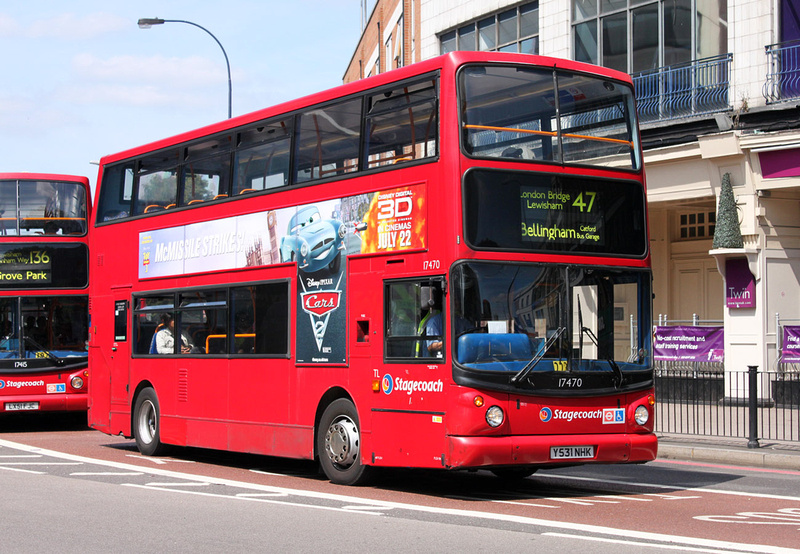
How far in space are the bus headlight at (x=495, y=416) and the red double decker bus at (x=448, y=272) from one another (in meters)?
0.01

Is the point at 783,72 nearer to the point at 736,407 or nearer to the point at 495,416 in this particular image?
the point at 736,407

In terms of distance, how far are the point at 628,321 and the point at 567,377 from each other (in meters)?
1.17

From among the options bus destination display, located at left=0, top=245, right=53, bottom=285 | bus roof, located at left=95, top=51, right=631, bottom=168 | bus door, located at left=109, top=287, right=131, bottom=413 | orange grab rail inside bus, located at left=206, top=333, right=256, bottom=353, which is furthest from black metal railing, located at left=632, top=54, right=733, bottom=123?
bus destination display, located at left=0, top=245, right=53, bottom=285

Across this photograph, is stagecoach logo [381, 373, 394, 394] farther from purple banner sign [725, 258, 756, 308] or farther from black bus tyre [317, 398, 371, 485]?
purple banner sign [725, 258, 756, 308]

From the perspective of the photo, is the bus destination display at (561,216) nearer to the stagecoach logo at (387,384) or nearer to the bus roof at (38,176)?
the stagecoach logo at (387,384)

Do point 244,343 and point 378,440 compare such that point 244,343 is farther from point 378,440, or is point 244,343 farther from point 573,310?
point 573,310

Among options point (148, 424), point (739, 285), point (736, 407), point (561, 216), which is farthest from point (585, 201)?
point (739, 285)

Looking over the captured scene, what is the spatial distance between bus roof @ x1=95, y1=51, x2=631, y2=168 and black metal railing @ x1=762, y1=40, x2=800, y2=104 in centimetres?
1033

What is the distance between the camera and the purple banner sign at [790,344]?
21.3m

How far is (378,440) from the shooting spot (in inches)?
445

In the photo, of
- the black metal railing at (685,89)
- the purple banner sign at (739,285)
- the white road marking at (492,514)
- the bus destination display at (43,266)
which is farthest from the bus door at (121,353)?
the black metal railing at (685,89)

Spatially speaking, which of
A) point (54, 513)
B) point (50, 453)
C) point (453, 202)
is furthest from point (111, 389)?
point (453, 202)

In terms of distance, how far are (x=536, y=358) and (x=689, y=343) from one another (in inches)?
546

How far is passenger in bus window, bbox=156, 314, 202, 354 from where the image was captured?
15297 mm
